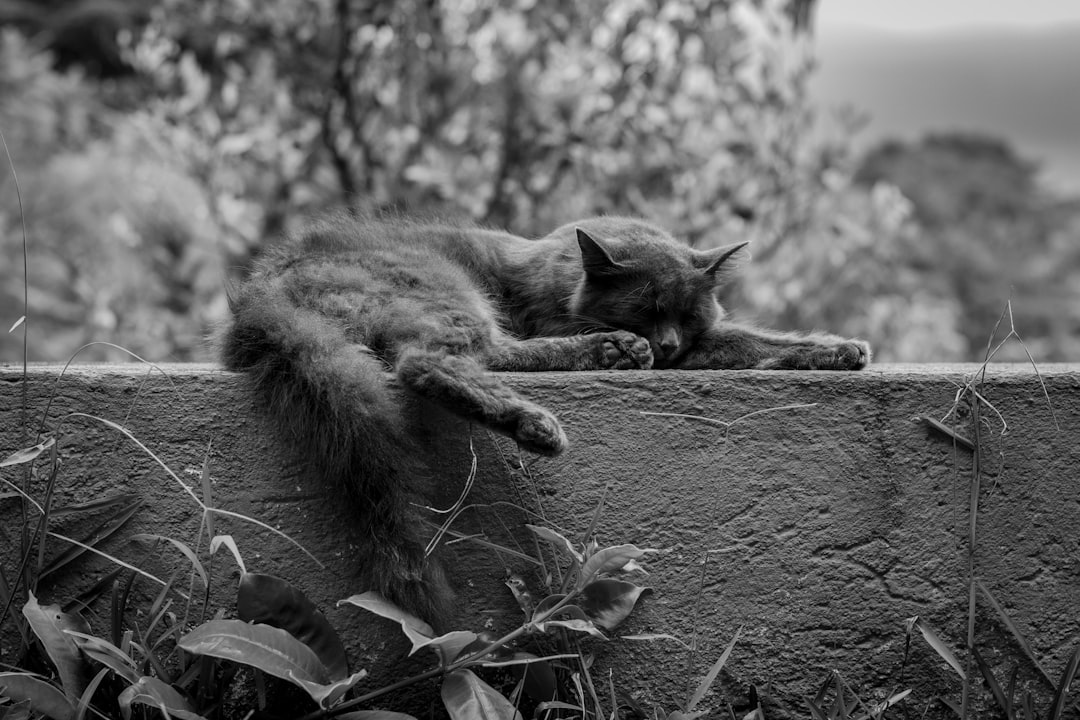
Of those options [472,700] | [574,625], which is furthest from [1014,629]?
[472,700]

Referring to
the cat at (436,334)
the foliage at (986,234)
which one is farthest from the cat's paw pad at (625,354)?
the foliage at (986,234)

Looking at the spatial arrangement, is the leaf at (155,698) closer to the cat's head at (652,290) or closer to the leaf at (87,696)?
the leaf at (87,696)

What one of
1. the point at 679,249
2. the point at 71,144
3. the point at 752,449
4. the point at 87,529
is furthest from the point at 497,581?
the point at 71,144

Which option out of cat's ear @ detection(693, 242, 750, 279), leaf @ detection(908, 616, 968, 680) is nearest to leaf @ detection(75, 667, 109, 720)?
leaf @ detection(908, 616, 968, 680)

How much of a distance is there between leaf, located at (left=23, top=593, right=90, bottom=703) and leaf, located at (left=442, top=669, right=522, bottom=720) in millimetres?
836

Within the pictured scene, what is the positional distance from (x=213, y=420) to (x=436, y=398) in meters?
0.59

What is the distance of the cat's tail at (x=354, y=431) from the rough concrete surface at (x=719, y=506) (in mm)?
98

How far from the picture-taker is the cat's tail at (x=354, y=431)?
8.26ft

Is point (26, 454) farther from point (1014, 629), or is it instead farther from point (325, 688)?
point (1014, 629)

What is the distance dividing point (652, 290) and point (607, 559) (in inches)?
47.9

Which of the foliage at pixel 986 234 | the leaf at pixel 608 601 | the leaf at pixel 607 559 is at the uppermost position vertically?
the leaf at pixel 607 559

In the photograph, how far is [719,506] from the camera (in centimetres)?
281

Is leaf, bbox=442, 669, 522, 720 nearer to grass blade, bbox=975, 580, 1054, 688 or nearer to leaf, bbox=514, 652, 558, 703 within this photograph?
leaf, bbox=514, 652, 558, 703

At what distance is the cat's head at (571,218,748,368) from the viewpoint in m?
3.47
